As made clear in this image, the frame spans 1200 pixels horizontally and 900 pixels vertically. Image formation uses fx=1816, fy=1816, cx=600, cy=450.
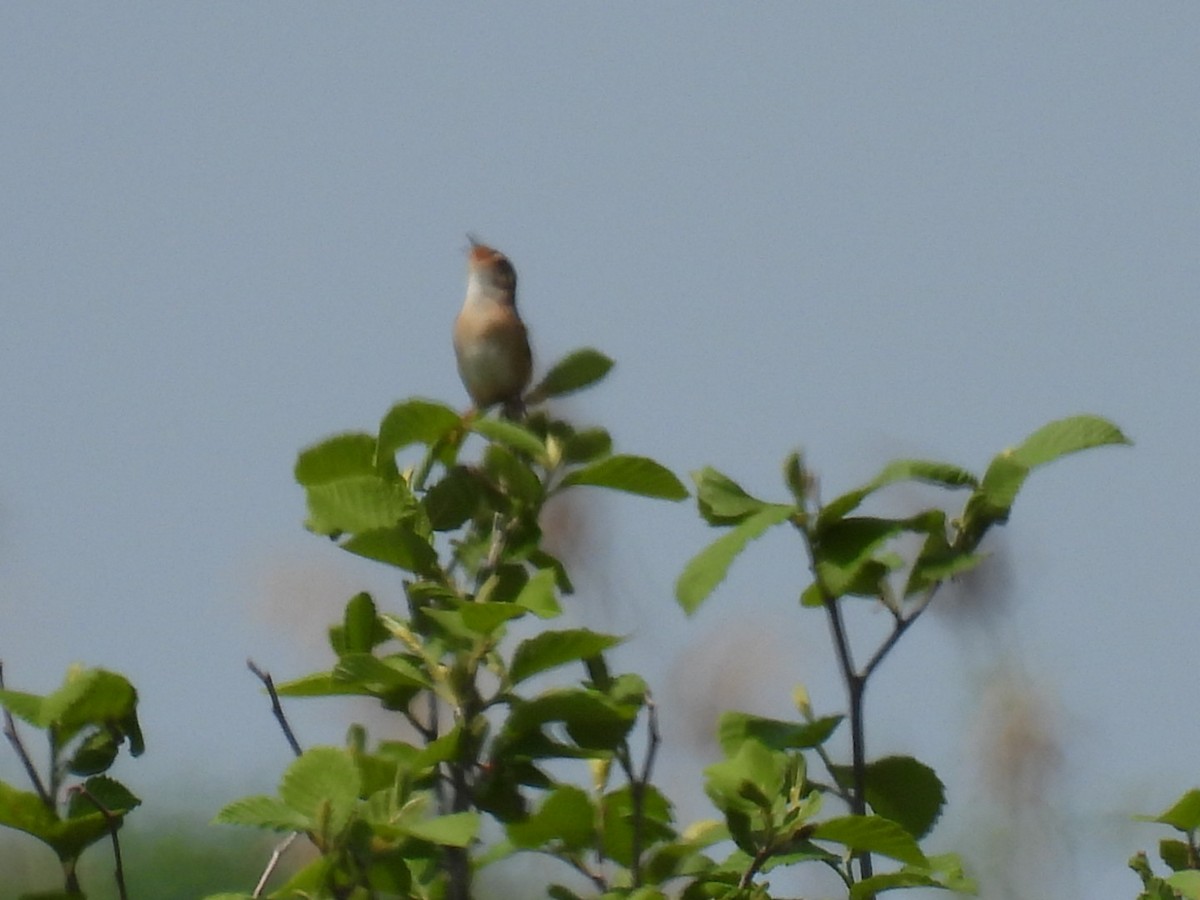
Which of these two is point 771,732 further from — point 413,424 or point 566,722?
point 413,424

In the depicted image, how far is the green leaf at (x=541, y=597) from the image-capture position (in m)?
2.02

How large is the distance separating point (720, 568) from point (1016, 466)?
0.38 metres

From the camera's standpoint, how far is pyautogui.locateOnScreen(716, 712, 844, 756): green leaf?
2176 mm

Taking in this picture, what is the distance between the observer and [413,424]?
2.22 m

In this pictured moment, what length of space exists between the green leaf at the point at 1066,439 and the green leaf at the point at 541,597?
0.59 meters

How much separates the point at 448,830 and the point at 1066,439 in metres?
0.88

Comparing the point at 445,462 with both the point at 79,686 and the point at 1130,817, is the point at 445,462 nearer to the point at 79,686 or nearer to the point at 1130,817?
the point at 79,686

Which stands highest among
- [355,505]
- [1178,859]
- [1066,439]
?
[1066,439]

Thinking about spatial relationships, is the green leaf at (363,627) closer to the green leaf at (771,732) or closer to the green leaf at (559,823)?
the green leaf at (559,823)

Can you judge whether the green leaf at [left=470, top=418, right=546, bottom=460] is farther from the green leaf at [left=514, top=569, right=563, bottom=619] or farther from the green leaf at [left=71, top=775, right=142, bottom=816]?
the green leaf at [left=71, top=775, right=142, bottom=816]

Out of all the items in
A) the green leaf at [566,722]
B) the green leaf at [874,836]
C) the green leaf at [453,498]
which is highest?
the green leaf at [453,498]

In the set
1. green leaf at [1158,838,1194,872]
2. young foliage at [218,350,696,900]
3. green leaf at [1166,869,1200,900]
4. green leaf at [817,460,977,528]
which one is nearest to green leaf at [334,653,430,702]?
young foliage at [218,350,696,900]

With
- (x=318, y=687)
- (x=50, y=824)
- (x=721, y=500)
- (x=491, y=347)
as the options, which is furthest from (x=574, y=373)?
(x=491, y=347)

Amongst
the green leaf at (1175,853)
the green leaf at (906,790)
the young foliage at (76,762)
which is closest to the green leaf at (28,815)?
the young foliage at (76,762)
